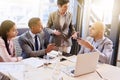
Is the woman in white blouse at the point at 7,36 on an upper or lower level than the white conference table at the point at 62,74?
upper

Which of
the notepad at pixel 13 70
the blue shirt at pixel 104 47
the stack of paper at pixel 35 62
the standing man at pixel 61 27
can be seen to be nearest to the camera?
the notepad at pixel 13 70

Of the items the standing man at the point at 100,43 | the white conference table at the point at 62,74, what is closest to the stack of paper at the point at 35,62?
the white conference table at the point at 62,74

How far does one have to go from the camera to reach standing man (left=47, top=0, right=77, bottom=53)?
328 cm

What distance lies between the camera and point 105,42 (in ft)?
8.61

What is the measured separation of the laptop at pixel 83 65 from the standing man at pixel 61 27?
4.02 feet

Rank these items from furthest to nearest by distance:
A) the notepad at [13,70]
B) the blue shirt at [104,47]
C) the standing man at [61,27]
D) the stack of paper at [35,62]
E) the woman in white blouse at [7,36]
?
the standing man at [61,27] → the blue shirt at [104,47] → the woman in white blouse at [7,36] → the stack of paper at [35,62] → the notepad at [13,70]

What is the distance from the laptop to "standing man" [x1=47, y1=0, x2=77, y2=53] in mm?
1226

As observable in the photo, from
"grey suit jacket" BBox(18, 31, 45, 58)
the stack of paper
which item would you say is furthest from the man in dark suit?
the stack of paper

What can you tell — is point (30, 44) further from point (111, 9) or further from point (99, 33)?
point (111, 9)

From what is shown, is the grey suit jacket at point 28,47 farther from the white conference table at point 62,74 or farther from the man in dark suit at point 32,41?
the white conference table at point 62,74

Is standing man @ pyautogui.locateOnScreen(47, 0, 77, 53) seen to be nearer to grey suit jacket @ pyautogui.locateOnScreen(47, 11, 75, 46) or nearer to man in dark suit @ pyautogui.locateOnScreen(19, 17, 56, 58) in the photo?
grey suit jacket @ pyautogui.locateOnScreen(47, 11, 75, 46)

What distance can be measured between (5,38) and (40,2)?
5.24ft

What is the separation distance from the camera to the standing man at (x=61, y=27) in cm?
328

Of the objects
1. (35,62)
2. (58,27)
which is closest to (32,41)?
(35,62)
